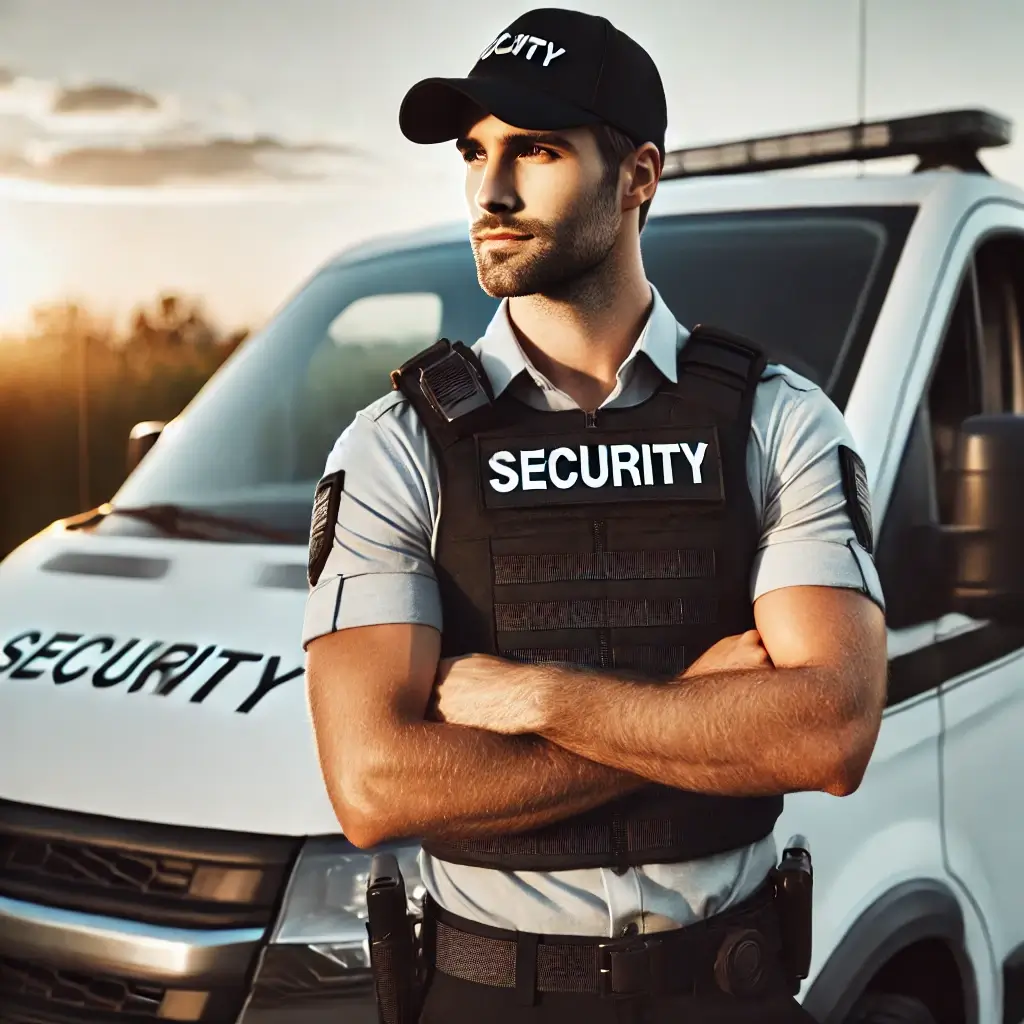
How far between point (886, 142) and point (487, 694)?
1.55 meters

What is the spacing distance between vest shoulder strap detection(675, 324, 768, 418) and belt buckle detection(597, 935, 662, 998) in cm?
59

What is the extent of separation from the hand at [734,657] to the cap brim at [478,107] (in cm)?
60

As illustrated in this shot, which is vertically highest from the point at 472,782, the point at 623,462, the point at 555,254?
the point at 555,254

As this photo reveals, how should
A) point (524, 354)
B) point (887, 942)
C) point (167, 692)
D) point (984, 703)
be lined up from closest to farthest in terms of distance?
point (524, 354), point (167, 692), point (887, 942), point (984, 703)

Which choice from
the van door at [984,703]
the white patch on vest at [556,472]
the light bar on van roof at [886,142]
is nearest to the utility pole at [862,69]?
the light bar on van roof at [886,142]

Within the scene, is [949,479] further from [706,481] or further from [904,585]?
[706,481]

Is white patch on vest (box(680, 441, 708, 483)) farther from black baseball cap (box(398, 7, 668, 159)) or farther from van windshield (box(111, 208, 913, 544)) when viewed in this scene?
van windshield (box(111, 208, 913, 544))

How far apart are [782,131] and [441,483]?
1.42 metres

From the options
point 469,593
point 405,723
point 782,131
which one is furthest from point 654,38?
point 405,723

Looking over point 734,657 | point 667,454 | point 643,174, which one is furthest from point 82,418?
point 734,657

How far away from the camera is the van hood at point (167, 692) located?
1716mm

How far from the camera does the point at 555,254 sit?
5.07 feet

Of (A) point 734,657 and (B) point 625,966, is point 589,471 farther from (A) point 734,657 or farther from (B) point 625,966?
(B) point 625,966

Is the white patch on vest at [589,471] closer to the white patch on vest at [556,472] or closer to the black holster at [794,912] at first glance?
the white patch on vest at [556,472]
